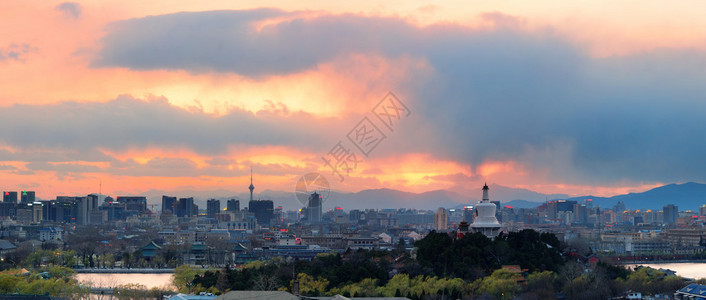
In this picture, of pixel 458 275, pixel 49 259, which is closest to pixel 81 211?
pixel 49 259

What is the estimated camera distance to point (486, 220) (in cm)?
4872

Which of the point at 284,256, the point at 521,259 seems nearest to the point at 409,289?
the point at 521,259

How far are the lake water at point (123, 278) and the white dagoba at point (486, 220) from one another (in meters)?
17.1

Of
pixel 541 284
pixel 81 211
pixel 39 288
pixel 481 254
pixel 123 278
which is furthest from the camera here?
pixel 81 211

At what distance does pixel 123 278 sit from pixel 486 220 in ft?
80.3

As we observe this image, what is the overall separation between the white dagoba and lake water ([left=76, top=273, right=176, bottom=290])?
56.1 feet

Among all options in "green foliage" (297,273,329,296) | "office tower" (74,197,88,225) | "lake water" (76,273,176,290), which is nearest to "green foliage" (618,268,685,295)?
"green foliage" (297,273,329,296)

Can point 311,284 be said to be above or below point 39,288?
above

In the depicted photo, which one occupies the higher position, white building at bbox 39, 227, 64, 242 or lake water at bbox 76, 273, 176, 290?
white building at bbox 39, 227, 64, 242

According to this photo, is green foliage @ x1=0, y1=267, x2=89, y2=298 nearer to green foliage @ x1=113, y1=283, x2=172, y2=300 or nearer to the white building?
green foliage @ x1=113, y1=283, x2=172, y2=300

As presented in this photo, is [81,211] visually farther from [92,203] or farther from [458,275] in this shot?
[458,275]

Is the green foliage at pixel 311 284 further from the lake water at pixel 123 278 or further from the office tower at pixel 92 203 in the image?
the office tower at pixel 92 203

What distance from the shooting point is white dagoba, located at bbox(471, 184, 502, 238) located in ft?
158

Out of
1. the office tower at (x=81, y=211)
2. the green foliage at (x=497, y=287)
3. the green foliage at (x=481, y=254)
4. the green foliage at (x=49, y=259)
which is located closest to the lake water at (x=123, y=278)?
the green foliage at (x=49, y=259)
